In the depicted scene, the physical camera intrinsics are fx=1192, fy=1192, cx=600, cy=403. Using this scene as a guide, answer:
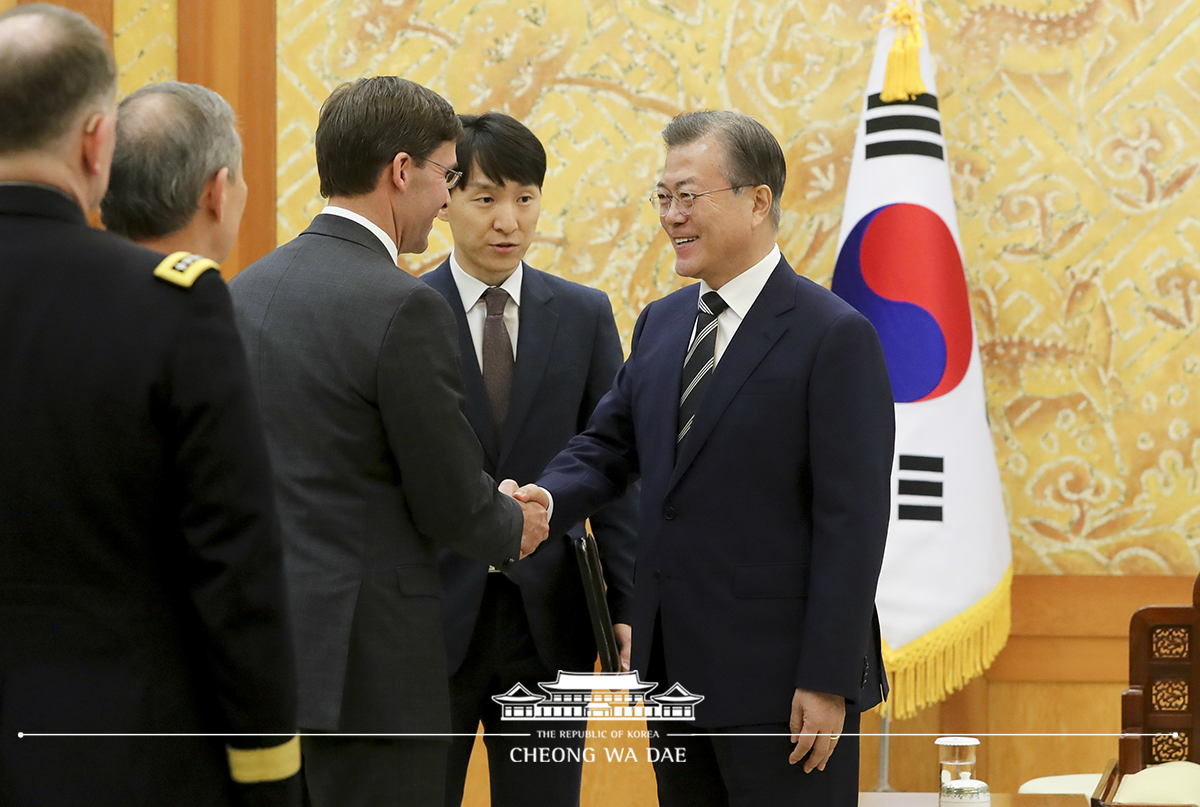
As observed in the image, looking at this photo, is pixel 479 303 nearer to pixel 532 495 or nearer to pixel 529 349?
pixel 529 349

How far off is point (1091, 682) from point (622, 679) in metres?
2.09

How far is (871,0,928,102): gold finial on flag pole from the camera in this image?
11.0 feet

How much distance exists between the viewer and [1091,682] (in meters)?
3.69

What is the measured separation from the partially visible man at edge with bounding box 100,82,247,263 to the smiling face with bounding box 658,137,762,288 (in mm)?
859

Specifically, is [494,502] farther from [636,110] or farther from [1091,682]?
[1091,682]

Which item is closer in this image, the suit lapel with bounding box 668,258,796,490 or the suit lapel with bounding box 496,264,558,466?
the suit lapel with bounding box 668,258,796,490

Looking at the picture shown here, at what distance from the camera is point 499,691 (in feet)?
7.97

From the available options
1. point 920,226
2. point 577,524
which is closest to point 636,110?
point 920,226

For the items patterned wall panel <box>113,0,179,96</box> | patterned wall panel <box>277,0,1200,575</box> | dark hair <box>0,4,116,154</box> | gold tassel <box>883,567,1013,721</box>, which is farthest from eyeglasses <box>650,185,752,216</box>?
patterned wall panel <box>113,0,179,96</box>

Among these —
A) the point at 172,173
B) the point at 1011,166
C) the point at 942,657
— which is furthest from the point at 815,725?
the point at 1011,166

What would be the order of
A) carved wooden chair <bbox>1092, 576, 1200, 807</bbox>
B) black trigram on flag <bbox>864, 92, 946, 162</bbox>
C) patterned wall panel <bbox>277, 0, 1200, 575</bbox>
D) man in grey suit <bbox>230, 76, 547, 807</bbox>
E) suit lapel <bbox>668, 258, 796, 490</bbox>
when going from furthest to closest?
patterned wall panel <bbox>277, 0, 1200, 575</bbox>
black trigram on flag <bbox>864, 92, 946, 162</bbox>
carved wooden chair <bbox>1092, 576, 1200, 807</bbox>
suit lapel <bbox>668, 258, 796, 490</bbox>
man in grey suit <bbox>230, 76, 547, 807</bbox>

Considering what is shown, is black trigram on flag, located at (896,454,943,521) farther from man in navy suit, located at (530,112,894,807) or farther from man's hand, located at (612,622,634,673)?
man in navy suit, located at (530,112,894,807)

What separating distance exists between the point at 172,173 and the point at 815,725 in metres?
1.27

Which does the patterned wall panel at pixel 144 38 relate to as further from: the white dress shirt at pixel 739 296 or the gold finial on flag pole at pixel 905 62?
the white dress shirt at pixel 739 296
